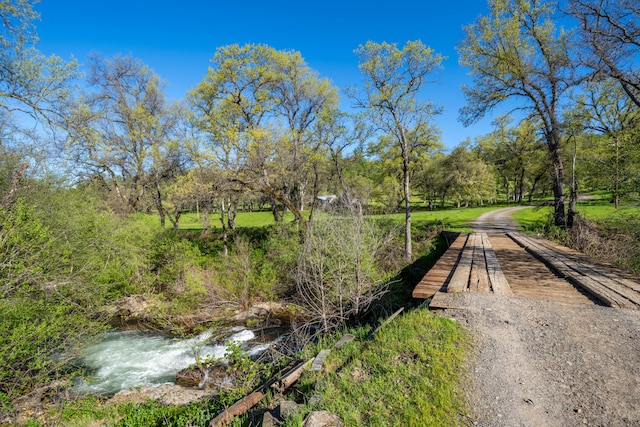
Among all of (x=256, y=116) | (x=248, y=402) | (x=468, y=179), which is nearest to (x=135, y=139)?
(x=256, y=116)

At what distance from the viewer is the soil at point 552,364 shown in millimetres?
3014

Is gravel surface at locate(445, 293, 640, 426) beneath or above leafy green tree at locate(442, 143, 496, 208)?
beneath

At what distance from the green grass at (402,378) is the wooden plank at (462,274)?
164 centimetres

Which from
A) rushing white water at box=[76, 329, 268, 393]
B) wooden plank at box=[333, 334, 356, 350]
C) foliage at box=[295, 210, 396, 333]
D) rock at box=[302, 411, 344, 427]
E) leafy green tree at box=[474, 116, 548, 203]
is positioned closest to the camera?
rock at box=[302, 411, 344, 427]

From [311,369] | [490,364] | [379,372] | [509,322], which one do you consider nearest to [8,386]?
[311,369]

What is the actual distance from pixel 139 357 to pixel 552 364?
12.6 metres

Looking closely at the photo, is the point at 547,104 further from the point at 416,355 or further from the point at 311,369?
the point at 311,369

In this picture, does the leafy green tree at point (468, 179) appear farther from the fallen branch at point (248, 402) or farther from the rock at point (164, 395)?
the rock at point (164, 395)

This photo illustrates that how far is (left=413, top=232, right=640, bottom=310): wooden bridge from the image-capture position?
18.9 ft

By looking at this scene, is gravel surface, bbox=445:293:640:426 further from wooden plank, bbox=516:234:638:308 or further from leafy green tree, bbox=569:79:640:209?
leafy green tree, bbox=569:79:640:209

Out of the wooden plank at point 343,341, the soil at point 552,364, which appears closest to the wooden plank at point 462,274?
the soil at point 552,364

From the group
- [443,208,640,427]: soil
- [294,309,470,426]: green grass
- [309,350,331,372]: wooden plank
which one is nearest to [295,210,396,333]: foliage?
[309,350,331,372]: wooden plank

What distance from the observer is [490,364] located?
12.8ft

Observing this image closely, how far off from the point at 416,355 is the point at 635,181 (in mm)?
10704
